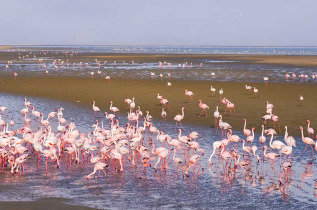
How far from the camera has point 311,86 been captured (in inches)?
1443

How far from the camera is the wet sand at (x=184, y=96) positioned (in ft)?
77.8

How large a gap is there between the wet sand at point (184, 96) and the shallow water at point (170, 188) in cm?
692

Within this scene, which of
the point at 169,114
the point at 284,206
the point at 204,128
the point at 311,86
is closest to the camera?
the point at 284,206

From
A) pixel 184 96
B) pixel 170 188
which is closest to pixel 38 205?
pixel 170 188

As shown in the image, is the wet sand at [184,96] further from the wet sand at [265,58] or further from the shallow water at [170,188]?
the wet sand at [265,58]

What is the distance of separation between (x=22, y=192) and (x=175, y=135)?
29.4ft

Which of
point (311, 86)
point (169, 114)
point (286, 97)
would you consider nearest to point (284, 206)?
point (169, 114)

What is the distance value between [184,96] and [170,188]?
1894cm

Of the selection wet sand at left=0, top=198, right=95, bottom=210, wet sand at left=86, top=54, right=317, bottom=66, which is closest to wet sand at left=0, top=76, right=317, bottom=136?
wet sand at left=0, top=198, right=95, bottom=210

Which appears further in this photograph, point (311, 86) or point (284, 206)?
point (311, 86)

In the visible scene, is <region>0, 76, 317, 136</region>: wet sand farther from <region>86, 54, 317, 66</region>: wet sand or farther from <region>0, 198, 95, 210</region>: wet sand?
<region>86, 54, 317, 66</region>: wet sand

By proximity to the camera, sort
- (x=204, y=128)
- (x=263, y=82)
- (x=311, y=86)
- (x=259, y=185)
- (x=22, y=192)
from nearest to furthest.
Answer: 1. (x=22, y=192)
2. (x=259, y=185)
3. (x=204, y=128)
4. (x=311, y=86)
5. (x=263, y=82)

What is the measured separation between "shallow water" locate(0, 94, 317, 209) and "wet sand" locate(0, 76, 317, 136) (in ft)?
22.7

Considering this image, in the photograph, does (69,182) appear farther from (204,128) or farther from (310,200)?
(204,128)
